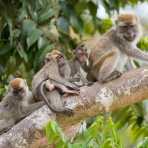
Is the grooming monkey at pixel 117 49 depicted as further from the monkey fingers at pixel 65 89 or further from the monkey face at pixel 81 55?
the monkey fingers at pixel 65 89

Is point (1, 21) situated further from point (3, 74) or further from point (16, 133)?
point (16, 133)

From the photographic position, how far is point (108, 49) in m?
6.84

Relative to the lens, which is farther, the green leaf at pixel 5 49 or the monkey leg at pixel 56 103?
the green leaf at pixel 5 49

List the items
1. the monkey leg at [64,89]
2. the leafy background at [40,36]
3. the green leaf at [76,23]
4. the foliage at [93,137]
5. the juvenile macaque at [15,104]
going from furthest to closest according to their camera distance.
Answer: the green leaf at [76,23] < the leafy background at [40,36] < the juvenile macaque at [15,104] < the monkey leg at [64,89] < the foliage at [93,137]

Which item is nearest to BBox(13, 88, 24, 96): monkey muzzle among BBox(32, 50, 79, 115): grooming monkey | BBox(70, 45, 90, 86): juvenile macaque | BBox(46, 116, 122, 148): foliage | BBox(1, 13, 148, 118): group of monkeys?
BBox(1, 13, 148, 118): group of monkeys

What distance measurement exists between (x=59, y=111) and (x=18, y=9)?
2501 millimetres

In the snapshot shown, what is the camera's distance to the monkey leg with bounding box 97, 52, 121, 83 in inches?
240

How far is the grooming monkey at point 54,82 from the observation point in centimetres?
571

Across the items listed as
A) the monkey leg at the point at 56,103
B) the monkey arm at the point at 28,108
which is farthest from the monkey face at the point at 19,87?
the monkey leg at the point at 56,103

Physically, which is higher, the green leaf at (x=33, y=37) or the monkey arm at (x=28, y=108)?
the green leaf at (x=33, y=37)

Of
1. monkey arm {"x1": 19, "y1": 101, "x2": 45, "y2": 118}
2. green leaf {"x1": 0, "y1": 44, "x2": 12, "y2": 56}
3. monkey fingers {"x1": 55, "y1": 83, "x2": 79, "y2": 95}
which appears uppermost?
green leaf {"x1": 0, "y1": 44, "x2": 12, "y2": 56}

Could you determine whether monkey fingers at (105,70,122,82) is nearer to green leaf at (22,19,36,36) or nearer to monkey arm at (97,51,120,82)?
monkey arm at (97,51,120,82)

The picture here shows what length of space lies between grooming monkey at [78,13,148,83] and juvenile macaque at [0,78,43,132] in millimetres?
680

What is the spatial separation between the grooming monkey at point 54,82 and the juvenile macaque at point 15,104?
0.27m
